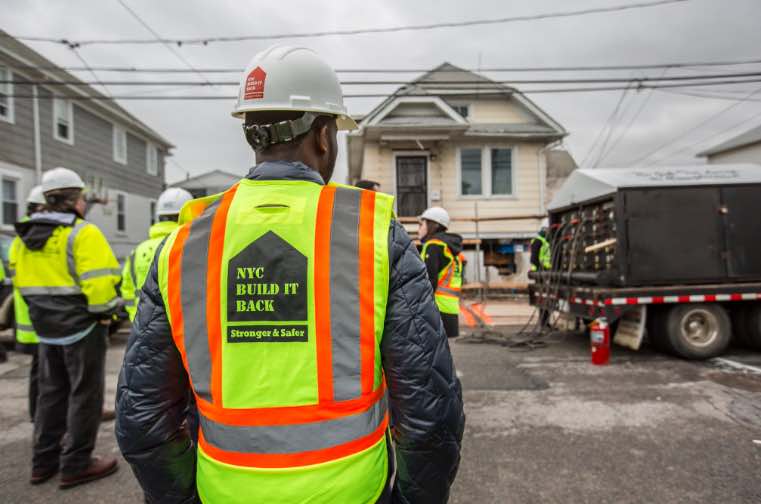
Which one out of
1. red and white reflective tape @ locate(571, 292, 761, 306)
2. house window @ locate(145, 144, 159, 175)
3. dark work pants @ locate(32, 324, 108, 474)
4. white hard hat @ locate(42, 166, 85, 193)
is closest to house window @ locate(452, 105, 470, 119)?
red and white reflective tape @ locate(571, 292, 761, 306)

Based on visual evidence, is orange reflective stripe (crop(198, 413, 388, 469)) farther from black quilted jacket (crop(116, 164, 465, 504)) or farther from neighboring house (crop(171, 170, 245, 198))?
neighboring house (crop(171, 170, 245, 198))

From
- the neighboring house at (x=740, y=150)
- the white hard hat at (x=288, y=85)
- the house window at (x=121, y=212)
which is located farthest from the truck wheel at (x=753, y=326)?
the neighboring house at (x=740, y=150)

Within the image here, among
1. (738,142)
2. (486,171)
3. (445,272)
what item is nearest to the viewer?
(445,272)

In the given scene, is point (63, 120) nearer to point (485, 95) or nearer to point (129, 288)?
point (485, 95)

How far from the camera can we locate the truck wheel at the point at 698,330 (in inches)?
Answer: 272

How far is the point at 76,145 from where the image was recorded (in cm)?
1634

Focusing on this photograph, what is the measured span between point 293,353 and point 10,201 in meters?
16.0

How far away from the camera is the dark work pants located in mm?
3453

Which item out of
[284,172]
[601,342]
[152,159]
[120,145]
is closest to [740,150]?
[601,342]

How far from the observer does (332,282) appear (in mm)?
1259

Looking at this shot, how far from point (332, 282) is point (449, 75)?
18.4m

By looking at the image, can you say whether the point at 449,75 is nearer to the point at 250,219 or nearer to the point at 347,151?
the point at 347,151

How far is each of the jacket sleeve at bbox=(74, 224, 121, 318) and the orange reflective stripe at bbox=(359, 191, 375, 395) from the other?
9.61 ft

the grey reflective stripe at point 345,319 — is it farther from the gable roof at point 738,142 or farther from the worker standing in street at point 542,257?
the gable roof at point 738,142
